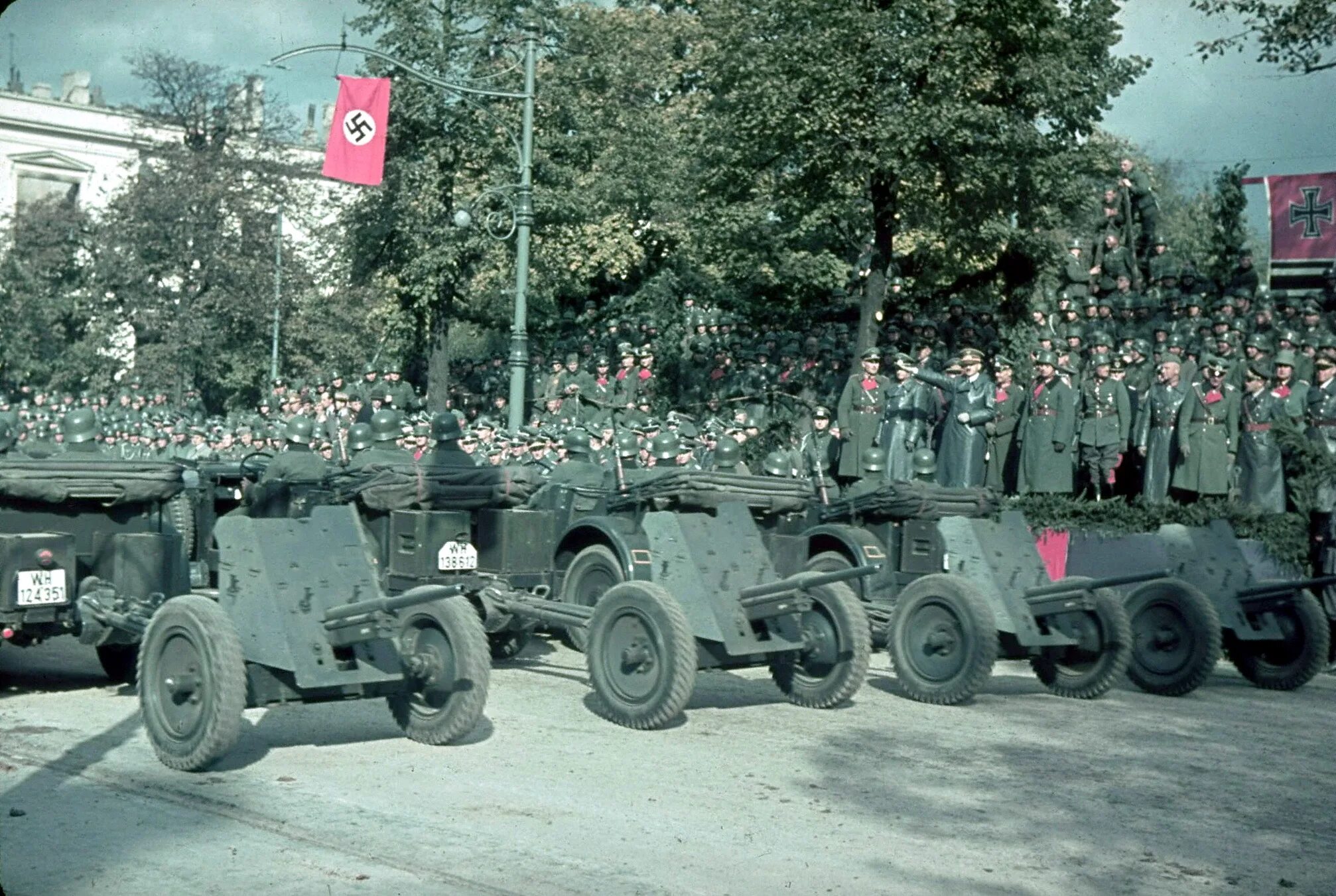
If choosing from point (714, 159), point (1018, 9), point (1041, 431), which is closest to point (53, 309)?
point (714, 159)

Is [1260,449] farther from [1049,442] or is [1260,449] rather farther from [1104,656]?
[1104,656]

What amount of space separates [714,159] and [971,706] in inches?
691

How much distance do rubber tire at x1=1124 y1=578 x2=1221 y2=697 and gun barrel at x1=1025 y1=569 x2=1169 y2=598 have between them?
0.24 metres

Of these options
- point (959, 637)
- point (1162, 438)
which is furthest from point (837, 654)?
point (1162, 438)

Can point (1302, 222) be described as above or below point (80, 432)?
above

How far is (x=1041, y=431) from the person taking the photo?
19.2m

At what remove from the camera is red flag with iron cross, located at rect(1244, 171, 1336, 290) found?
75.8ft

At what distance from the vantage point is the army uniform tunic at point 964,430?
19.5 m

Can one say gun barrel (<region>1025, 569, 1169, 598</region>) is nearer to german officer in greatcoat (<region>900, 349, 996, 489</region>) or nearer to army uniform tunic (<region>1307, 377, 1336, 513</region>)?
army uniform tunic (<region>1307, 377, 1336, 513</region>)

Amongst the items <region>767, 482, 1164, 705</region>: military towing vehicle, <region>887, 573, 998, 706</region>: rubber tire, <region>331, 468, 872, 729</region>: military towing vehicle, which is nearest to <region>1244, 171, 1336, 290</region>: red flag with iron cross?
<region>767, 482, 1164, 705</region>: military towing vehicle

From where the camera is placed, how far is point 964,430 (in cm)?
1956

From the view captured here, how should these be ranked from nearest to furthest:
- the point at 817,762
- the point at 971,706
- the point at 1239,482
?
the point at 817,762, the point at 971,706, the point at 1239,482

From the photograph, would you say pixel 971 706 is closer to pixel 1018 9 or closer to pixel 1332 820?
pixel 1332 820

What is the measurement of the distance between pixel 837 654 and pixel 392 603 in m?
3.52
